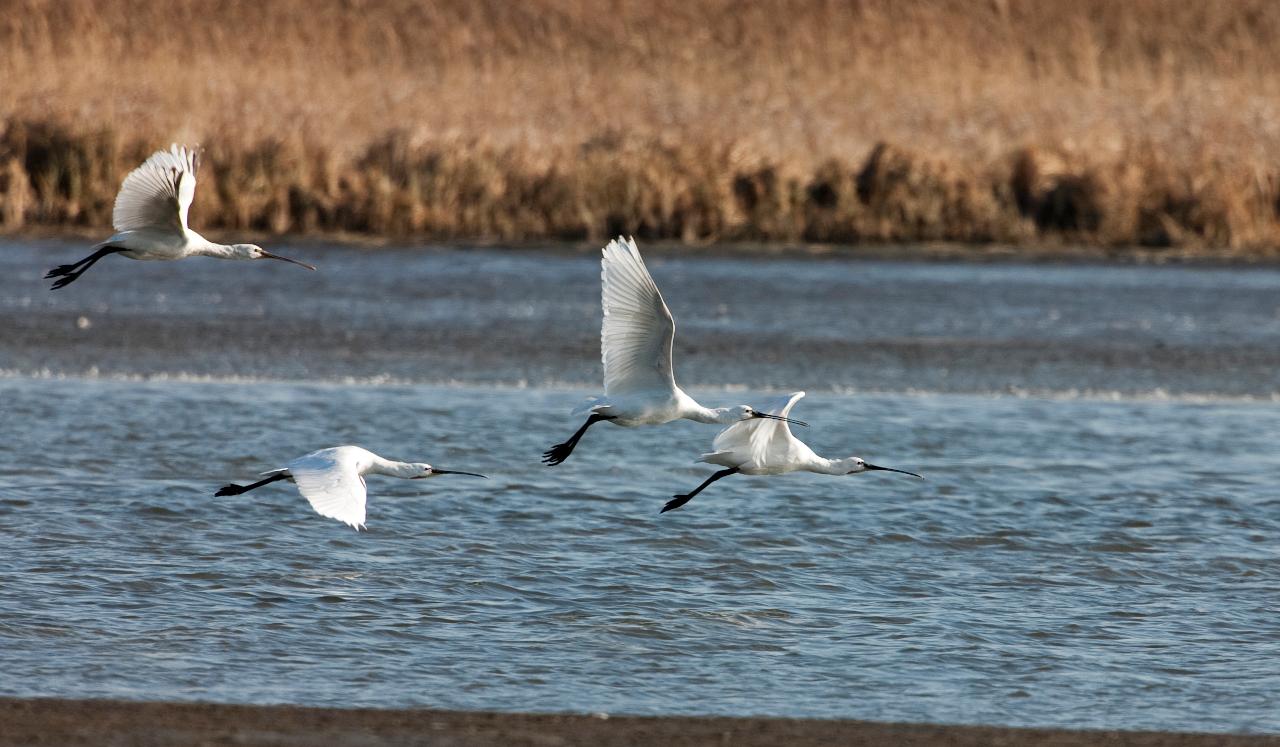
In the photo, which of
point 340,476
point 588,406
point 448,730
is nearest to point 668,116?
point 588,406

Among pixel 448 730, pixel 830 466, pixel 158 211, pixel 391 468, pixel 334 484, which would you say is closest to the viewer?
pixel 448 730

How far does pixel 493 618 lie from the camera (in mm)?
7375

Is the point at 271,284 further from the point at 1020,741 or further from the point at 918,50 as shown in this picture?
the point at 918,50

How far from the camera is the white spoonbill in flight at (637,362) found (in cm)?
720

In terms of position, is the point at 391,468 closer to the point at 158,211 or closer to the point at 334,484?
the point at 334,484

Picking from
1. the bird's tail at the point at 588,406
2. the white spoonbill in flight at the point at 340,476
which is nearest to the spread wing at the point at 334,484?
the white spoonbill in flight at the point at 340,476

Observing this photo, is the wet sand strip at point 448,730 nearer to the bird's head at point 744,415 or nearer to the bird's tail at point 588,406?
the bird's tail at point 588,406

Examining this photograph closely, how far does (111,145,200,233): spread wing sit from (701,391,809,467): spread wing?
2348 mm

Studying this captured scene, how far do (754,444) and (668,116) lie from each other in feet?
50.2

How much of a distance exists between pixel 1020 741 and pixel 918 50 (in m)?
21.2

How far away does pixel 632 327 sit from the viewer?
741 cm

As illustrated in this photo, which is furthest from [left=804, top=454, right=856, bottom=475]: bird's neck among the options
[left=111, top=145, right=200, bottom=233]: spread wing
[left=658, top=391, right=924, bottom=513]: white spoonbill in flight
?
[left=111, top=145, right=200, bottom=233]: spread wing

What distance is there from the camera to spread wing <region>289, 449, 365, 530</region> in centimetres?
629

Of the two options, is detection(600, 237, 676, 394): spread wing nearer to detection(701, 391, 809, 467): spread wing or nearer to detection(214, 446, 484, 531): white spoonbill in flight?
detection(701, 391, 809, 467): spread wing
